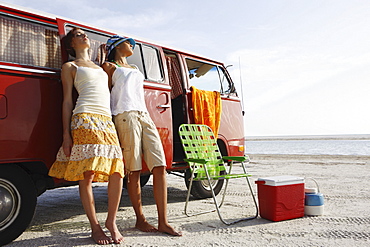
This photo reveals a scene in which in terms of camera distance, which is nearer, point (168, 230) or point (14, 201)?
point (14, 201)

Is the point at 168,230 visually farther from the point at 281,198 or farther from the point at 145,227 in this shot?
the point at 281,198

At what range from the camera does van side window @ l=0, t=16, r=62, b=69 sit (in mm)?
2959

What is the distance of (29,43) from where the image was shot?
3125mm

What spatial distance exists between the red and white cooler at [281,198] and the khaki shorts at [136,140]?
1251 millimetres

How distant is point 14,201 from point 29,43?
1.42 m

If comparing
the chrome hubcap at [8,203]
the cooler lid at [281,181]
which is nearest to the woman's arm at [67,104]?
the chrome hubcap at [8,203]

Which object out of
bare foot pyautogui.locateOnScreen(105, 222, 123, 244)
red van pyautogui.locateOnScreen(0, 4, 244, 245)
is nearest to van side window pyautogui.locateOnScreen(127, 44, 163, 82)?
red van pyautogui.locateOnScreen(0, 4, 244, 245)

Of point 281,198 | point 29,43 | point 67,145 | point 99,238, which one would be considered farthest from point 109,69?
point 281,198

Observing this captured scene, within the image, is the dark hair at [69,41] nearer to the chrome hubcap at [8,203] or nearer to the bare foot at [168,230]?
the chrome hubcap at [8,203]

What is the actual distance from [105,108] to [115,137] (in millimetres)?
283

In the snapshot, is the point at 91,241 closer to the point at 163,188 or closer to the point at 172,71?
the point at 163,188

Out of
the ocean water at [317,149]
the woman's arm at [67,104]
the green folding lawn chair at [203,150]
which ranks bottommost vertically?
the ocean water at [317,149]

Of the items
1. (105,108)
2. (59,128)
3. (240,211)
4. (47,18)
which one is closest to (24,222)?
(59,128)

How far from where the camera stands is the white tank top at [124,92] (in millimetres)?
3301
